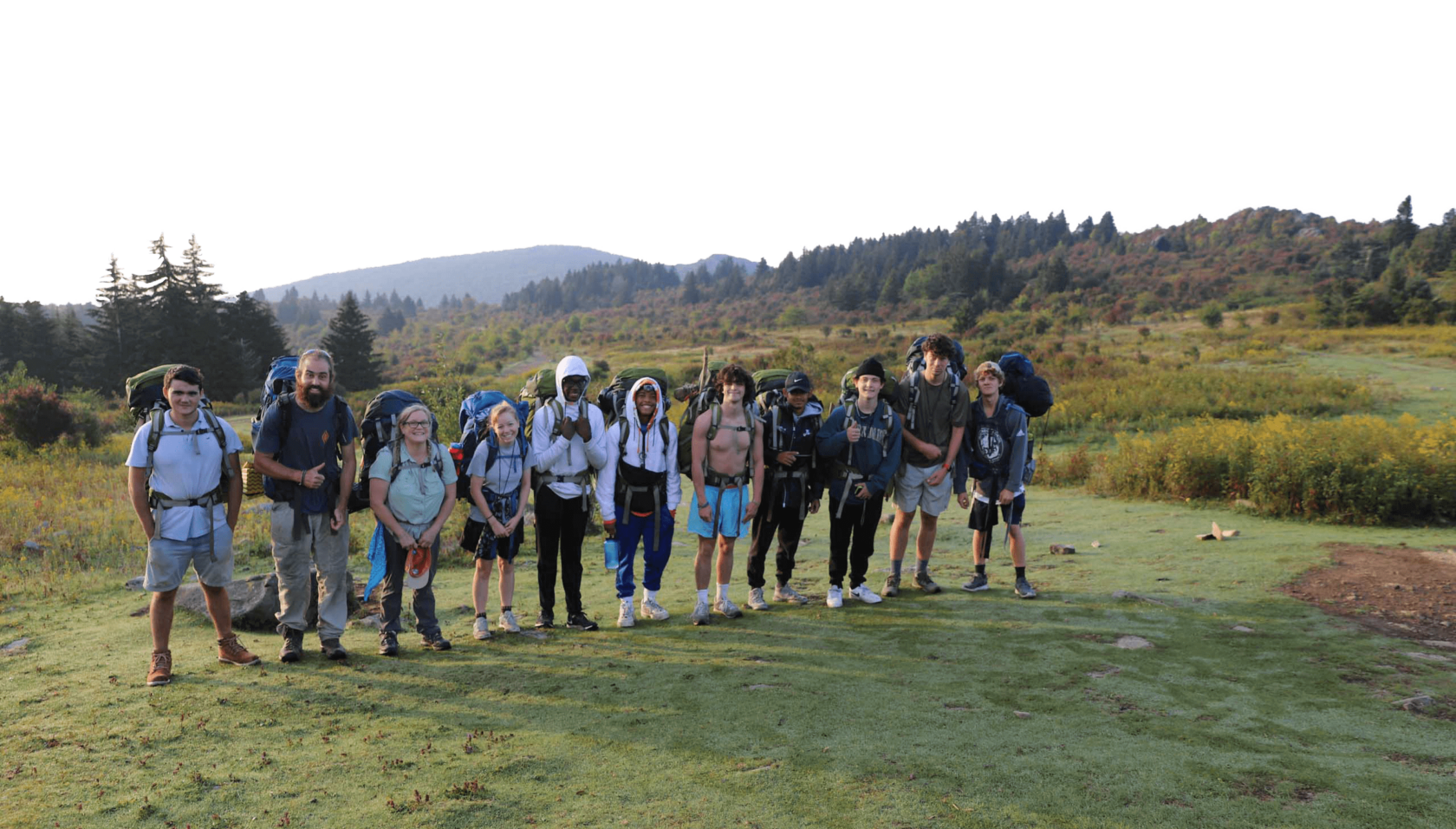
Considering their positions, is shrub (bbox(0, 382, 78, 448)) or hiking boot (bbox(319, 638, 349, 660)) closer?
hiking boot (bbox(319, 638, 349, 660))

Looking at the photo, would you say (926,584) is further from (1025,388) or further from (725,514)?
(725,514)

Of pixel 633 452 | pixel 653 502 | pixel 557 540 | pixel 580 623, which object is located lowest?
pixel 580 623

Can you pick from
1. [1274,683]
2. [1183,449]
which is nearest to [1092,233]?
[1183,449]

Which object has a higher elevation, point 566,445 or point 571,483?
point 566,445

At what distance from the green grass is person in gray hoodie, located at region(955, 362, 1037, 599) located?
2.17 feet

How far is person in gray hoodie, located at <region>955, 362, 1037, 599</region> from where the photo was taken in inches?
256

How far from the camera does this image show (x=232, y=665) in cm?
508

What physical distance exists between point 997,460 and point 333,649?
209 inches

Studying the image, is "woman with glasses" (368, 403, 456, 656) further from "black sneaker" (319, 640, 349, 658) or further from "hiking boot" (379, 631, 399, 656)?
"black sneaker" (319, 640, 349, 658)

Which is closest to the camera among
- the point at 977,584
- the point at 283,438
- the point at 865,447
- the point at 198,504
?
the point at 198,504

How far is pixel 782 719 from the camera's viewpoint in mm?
4191

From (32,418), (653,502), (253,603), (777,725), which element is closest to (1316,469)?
(653,502)

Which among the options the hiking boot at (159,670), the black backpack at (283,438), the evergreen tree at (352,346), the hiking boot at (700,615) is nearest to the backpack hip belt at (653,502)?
the hiking boot at (700,615)

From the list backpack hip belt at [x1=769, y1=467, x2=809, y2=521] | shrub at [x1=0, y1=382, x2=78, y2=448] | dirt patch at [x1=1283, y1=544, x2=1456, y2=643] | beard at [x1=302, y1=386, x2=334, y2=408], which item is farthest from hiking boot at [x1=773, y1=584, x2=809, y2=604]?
shrub at [x1=0, y1=382, x2=78, y2=448]
